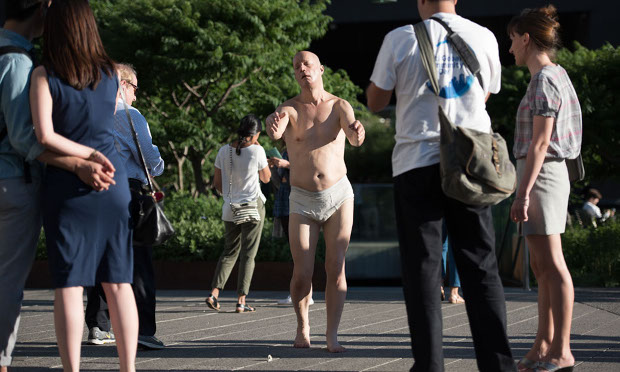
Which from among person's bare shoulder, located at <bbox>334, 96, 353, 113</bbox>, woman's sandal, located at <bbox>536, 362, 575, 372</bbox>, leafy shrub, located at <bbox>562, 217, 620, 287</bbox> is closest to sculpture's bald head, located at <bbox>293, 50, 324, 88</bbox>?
person's bare shoulder, located at <bbox>334, 96, 353, 113</bbox>

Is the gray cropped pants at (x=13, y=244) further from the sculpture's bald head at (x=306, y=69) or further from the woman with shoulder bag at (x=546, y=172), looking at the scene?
the woman with shoulder bag at (x=546, y=172)

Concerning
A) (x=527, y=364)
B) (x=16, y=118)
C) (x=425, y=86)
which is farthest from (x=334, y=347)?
(x=16, y=118)

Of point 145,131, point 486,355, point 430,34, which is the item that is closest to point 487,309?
point 486,355

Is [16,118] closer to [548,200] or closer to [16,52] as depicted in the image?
[16,52]

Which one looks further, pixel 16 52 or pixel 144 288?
pixel 144 288

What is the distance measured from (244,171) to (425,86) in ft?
17.1

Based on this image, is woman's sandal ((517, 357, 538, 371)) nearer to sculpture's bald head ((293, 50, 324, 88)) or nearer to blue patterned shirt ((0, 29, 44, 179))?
sculpture's bald head ((293, 50, 324, 88))

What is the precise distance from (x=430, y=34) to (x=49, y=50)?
188 centimetres

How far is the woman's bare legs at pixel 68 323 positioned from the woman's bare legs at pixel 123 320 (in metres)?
0.17

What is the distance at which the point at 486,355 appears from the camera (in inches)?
165

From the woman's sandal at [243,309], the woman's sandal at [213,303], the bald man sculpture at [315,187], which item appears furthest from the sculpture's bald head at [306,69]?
the woman's sandal at [213,303]

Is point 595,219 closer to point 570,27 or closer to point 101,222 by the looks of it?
point 101,222

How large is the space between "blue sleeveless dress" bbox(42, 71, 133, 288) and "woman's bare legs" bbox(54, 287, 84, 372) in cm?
7

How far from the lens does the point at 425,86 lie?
170 inches
